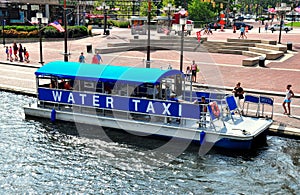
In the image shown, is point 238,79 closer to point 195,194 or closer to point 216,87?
point 216,87

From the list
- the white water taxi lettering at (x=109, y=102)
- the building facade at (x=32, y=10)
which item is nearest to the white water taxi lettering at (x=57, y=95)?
the white water taxi lettering at (x=109, y=102)

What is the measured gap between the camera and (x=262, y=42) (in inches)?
1791

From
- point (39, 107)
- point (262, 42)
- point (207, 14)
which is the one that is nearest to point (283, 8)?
point (262, 42)

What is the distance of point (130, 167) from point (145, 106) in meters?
3.94

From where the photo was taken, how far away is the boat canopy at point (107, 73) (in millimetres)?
19828

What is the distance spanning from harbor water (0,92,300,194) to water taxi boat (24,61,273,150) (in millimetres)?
656

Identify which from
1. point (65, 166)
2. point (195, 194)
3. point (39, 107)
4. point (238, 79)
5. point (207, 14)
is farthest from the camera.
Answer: point (207, 14)

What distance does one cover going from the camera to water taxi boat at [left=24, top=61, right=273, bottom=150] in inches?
736

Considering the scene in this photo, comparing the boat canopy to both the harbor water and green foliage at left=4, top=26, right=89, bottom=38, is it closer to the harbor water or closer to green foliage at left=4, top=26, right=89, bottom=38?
the harbor water

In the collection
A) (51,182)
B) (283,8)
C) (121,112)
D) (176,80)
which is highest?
(283,8)

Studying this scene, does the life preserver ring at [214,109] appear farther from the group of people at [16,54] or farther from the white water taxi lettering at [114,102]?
the group of people at [16,54]

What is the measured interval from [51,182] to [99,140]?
4490 mm

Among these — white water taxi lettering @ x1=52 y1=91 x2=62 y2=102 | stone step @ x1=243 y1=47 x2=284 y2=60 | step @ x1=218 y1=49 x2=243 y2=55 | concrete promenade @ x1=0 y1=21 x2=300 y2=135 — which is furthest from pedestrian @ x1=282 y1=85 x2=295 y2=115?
step @ x1=218 y1=49 x2=243 y2=55

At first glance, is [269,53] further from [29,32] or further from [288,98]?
[29,32]
